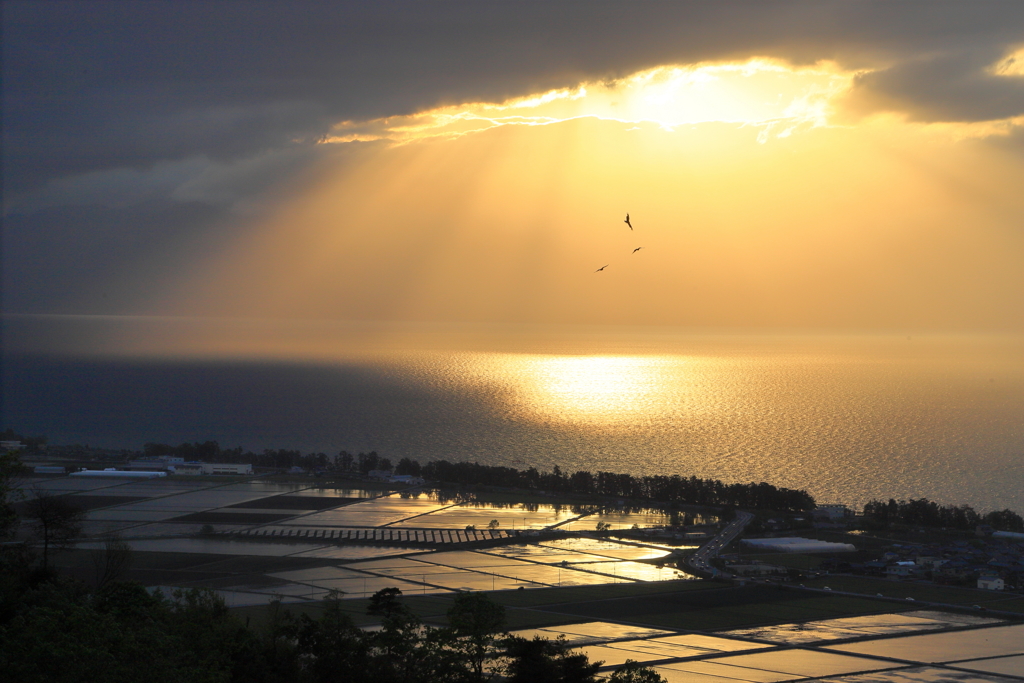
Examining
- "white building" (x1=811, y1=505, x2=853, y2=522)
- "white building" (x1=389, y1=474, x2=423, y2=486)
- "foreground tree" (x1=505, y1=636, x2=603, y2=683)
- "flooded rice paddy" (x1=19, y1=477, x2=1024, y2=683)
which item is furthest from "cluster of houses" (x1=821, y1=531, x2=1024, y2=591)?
"white building" (x1=389, y1=474, x2=423, y2=486)

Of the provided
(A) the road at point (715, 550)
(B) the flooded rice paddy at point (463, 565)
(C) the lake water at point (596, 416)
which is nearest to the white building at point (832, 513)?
(A) the road at point (715, 550)

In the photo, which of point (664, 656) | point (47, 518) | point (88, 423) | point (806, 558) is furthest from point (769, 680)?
point (88, 423)

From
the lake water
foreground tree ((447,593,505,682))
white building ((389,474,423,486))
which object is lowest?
foreground tree ((447,593,505,682))

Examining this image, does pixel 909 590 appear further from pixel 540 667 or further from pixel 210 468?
pixel 210 468

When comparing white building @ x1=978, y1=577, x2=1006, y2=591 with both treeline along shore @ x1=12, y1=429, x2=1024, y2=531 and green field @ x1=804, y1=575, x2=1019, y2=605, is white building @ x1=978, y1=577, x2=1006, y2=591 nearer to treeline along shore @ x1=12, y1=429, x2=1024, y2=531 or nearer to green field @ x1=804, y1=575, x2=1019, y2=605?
green field @ x1=804, y1=575, x2=1019, y2=605

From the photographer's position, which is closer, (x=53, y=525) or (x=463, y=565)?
(x=53, y=525)

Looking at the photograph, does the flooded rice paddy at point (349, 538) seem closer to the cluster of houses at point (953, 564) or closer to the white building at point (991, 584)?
the cluster of houses at point (953, 564)

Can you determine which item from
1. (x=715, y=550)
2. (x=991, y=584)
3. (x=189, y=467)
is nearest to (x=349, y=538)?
(x=715, y=550)
